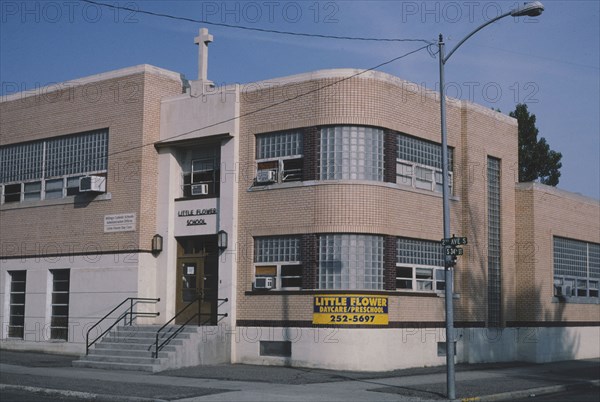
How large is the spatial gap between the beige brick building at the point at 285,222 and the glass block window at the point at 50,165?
0.23ft

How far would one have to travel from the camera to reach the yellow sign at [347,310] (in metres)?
22.8

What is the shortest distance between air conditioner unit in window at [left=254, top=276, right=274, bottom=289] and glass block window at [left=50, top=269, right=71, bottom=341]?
753 cm

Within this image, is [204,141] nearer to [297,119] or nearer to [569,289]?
[297,119]

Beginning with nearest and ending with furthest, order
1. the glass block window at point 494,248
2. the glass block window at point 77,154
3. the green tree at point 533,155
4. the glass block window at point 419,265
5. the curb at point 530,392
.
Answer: the curb at point 530,392 < the glass block window at point 419,265 < the glass block window at point 77,154 < the glass block window at point 494,248 < the green tree at point 533,155

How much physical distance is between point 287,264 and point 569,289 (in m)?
13.5

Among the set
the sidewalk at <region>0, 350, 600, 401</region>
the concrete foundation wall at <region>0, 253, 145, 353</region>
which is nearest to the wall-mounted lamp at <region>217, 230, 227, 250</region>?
the concrete foundation wall at <region>0, 253, 145, 353</region>

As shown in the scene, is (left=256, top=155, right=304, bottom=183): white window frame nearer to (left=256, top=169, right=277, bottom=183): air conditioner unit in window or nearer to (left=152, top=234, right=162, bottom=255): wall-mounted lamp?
(left=256, top=169, right=277, bottom=183): air conditioner unit in window

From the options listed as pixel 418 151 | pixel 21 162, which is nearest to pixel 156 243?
pixel 21 162

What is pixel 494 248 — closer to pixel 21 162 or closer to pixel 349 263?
pixel 349 263

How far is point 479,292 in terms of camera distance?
91.8ft

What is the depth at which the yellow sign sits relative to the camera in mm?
22844

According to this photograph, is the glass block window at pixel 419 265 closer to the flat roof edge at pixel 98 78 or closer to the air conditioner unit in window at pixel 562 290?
the air conditioner unit in window at pixel 562 290

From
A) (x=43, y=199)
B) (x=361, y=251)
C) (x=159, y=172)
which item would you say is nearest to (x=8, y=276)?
(x=43, y=199)

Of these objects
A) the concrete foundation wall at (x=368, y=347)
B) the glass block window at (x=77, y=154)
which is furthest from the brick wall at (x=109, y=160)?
the concrete foundation wall at (x=368, y=347)
